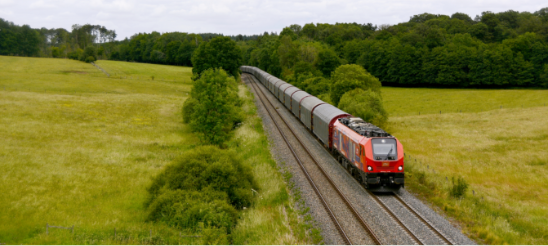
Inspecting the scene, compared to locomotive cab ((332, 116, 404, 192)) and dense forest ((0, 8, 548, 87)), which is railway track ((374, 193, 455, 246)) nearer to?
locomotive cab ((332, 116, 404, 192))

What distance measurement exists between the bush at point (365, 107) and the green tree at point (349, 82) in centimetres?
374

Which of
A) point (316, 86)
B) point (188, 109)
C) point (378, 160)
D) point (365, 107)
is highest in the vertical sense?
point (316, 86)

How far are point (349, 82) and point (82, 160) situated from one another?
36.8m

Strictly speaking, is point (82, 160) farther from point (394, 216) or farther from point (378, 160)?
point (394, 216)

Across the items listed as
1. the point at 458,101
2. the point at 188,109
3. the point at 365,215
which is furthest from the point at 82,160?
the point at 458,101

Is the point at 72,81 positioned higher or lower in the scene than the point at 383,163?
higher

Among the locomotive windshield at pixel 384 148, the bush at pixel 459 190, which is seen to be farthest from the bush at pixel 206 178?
the bush at pixel 459 190

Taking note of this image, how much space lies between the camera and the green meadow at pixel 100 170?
55.9ft

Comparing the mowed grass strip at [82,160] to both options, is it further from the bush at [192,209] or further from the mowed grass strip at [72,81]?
the mowed grass strip at [72,81]

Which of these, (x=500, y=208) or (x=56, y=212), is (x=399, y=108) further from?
(x=56, y=212)

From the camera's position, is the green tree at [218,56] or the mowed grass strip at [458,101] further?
the green tree at [218,56]

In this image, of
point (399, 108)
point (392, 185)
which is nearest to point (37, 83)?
point (399, 108)

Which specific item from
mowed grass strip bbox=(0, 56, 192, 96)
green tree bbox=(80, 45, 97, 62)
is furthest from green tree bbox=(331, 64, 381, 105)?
green tree bbox=(80, 45, 97, 62)

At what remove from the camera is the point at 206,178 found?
20.1m
